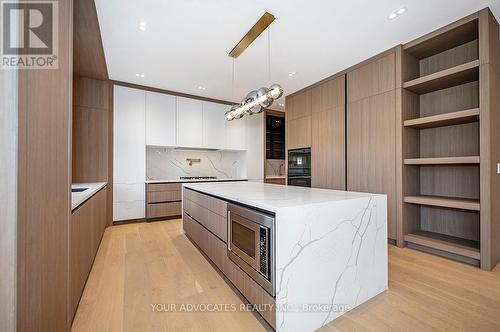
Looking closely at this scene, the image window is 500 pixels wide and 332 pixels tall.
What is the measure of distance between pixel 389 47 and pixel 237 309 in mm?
3585

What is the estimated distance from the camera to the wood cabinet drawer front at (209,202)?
81.8 inches

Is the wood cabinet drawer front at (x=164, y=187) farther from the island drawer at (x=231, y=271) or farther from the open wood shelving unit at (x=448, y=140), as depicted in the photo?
the open wood shelving unit at (x=448, y=140)

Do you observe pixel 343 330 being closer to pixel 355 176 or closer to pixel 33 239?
pixel 33 239

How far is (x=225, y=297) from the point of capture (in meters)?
1.81

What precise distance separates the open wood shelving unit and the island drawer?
92.3 inches

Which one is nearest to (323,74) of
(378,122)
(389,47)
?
(389,47)

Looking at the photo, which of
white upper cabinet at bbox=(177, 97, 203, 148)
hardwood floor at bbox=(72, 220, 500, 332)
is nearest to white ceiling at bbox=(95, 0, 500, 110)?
white upper cabinet at bbox=(177, 97, 203, 148)

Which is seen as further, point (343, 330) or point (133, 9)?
point (133, 9)

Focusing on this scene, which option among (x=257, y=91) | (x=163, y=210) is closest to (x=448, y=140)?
(x=257, y=91)

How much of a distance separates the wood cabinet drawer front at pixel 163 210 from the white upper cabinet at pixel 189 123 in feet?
4.16

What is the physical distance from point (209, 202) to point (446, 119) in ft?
9.29

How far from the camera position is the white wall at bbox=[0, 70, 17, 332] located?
2.84 feet

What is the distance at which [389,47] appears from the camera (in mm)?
3021

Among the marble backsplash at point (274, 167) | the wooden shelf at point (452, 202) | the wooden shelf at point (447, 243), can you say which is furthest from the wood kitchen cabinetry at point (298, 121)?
the wooden shelf at point (447, 243)
